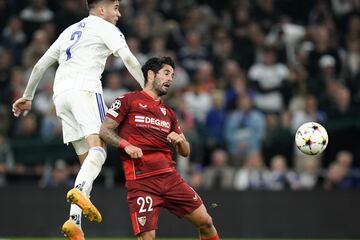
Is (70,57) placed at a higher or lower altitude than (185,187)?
higher

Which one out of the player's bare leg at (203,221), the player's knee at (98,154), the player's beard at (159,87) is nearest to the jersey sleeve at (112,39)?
the player's beard at (159,87)

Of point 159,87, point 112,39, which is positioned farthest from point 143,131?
point 112,39

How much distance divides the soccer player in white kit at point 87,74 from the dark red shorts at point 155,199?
1.54 ft

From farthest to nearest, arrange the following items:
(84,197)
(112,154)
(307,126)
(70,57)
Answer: (112,154) → (307,126) → (70,57) → (84,197)

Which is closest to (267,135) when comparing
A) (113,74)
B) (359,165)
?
(359,165)

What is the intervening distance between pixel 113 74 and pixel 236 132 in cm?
223

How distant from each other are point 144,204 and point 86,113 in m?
1.12

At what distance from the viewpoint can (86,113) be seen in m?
10.3

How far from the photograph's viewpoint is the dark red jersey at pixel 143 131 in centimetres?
1005

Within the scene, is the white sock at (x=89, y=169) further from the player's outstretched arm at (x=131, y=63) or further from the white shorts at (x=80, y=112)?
the player's outstretched arm at (x=131, y=63)

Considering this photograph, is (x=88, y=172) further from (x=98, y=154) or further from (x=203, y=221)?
(x=203, y=221)

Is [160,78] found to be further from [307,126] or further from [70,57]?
[307,126]

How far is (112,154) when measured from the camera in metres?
16.6

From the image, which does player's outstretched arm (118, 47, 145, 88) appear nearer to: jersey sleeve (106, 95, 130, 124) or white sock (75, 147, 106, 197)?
jersey sleeve (106, 95, 130, 124)
